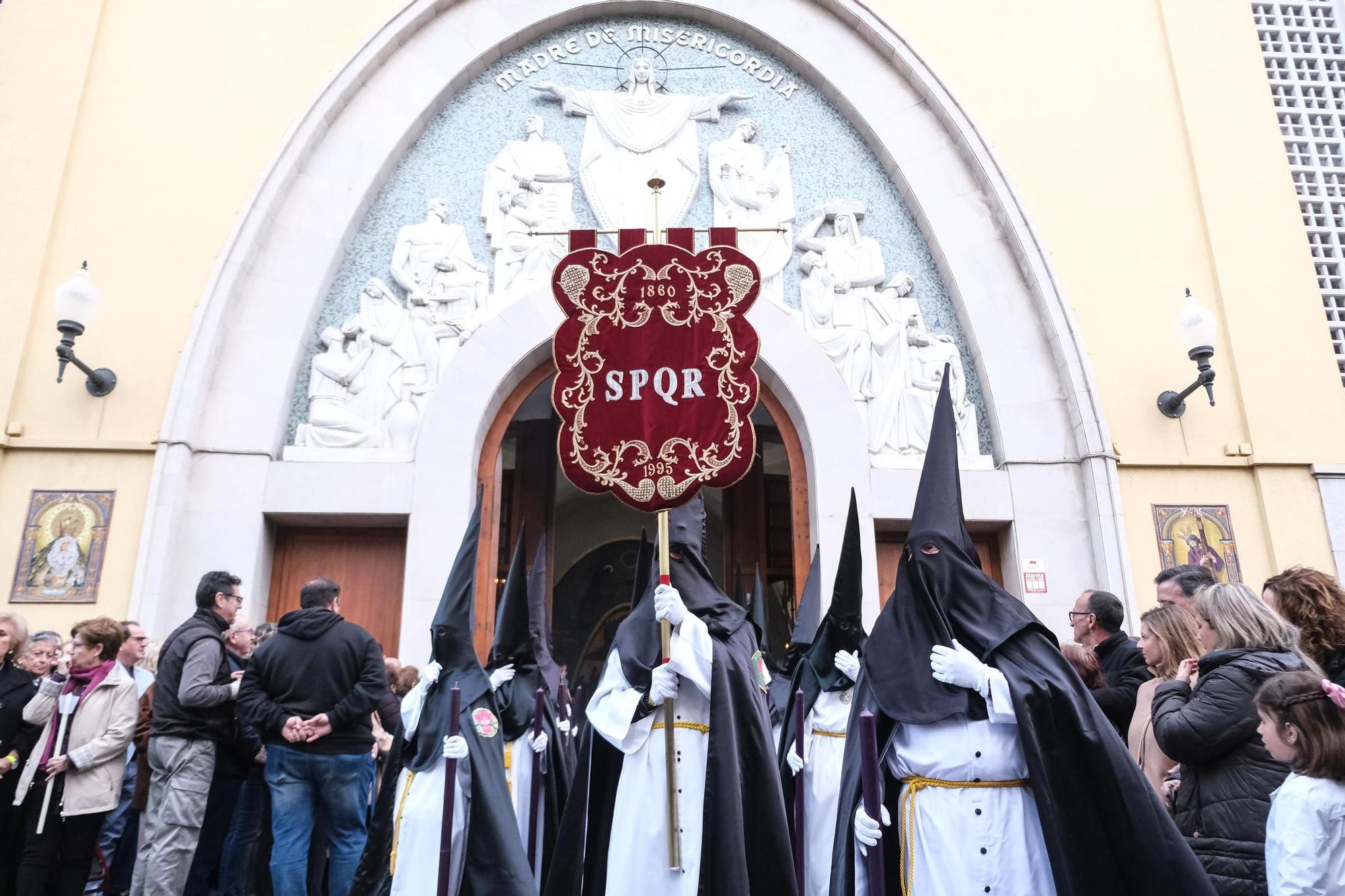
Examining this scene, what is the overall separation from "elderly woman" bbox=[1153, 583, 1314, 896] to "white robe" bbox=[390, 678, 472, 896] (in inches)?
125

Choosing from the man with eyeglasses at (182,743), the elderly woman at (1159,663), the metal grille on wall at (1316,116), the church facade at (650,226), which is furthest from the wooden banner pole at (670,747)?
the metal grille on wall at (1316,116)

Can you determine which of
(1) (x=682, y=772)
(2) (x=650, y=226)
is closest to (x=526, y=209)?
(2) (x=650, y=226)

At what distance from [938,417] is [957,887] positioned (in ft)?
5.47

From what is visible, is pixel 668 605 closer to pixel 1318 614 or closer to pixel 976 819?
pixel 976 819

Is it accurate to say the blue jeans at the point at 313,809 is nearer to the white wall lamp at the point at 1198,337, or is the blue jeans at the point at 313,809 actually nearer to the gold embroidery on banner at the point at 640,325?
the gold embroidery on banner at the point at 640,325

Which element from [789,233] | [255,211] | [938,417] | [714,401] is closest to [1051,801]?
[938,417]

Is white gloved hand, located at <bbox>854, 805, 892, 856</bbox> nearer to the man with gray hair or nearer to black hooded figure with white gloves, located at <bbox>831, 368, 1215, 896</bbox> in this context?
black hooded figure with white gloves, located at <bbox>831, 368, 1215, 896</bbox>

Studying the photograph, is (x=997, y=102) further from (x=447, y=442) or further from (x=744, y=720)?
(x=744, y=720)

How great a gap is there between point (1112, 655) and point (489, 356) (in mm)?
6135

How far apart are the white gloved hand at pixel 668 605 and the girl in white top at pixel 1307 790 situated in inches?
87.6

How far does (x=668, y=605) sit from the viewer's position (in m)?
4.26

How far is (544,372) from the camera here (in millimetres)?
9680

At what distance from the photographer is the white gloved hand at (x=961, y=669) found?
3301 millimetres

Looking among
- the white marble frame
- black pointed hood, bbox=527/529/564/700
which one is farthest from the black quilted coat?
the white marble frame
